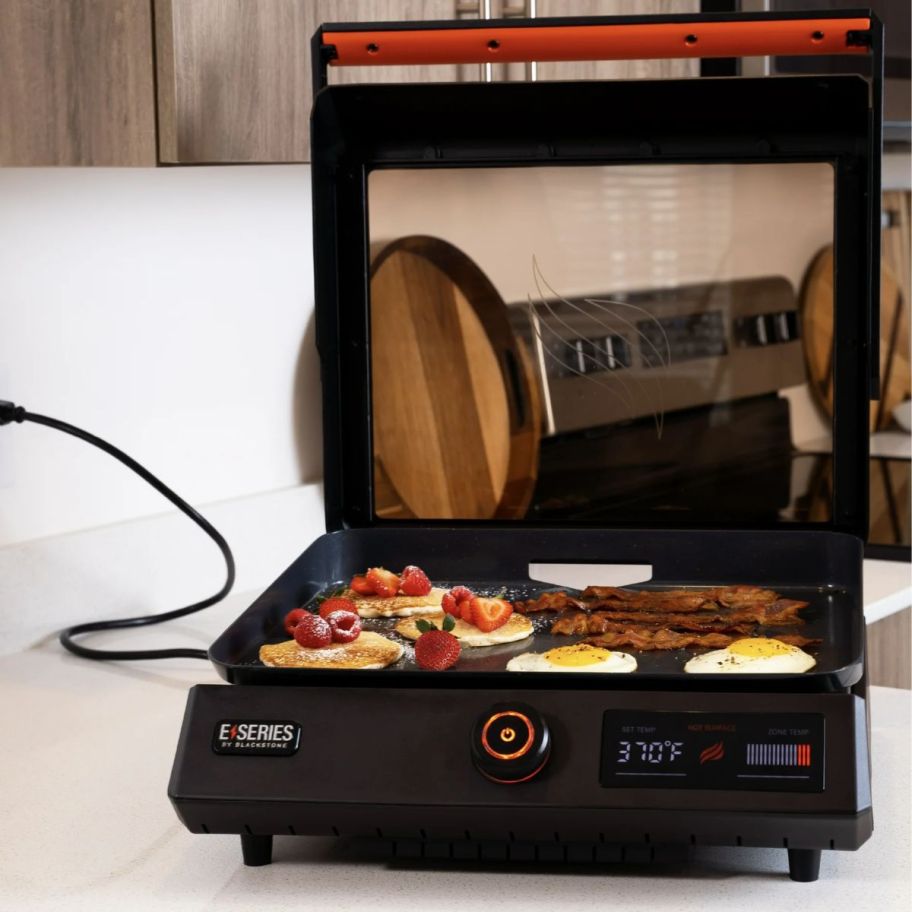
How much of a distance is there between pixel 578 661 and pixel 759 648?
0.13m

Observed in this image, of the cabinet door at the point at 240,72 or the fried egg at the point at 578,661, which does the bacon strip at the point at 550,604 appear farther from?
the cabinet door at the point at 240,72

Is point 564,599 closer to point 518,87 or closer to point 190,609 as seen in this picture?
point 518,87

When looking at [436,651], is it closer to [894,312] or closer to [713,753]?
[713,753]

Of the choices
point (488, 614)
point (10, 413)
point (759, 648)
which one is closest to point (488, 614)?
point (488, 614)

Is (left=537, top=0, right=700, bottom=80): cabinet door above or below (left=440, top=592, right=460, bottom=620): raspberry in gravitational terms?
above

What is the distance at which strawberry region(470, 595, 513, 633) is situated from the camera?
1109 millimetres

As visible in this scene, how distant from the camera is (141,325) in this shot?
5.70 feet

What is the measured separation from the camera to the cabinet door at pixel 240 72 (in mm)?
1248

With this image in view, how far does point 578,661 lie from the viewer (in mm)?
1011

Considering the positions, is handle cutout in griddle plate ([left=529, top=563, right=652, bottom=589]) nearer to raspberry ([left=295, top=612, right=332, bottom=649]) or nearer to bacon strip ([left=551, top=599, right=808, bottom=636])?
bacon strip ([left=551, top=599, right=808, bottom=636])

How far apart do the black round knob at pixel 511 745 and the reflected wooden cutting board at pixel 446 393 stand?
580mm

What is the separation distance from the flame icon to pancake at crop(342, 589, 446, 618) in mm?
335

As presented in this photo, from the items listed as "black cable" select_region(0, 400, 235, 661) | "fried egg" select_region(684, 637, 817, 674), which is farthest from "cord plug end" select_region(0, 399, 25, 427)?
"fried egg" select_region(684, 637, 817, 674)

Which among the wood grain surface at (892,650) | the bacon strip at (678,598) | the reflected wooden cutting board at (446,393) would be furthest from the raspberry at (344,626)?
the wood grain surface at (892,650)
